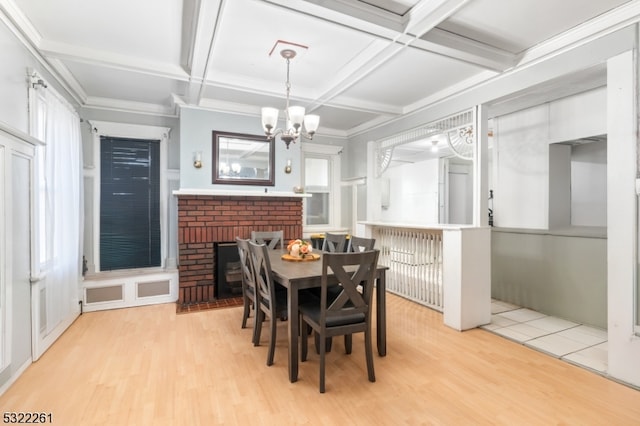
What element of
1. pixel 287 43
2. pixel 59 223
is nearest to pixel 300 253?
pixel 287 43

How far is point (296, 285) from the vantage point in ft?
7.45

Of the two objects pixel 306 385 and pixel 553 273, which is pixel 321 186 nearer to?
pixel 553 273

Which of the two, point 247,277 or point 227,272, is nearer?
point 247,277

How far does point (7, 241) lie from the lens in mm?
2227

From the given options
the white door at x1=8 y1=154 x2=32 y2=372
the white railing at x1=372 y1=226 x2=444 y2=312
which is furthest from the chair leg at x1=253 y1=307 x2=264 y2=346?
the white railing at x1=372 y1=226 x2=444 y2=312

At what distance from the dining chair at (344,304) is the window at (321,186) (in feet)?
10.8

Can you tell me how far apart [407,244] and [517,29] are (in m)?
2.64

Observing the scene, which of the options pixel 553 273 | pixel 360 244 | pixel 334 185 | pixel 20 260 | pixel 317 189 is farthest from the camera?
pixel 334 185

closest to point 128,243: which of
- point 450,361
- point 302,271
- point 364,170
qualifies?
point 302,271

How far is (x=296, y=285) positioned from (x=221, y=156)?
279cm

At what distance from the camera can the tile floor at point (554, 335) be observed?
2.64 meters

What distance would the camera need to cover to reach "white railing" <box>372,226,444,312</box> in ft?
12.9

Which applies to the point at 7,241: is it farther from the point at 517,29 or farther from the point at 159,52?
the point at 517,29

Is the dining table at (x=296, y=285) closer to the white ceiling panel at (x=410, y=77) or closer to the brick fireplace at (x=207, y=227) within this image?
the brick fireplace at (x=207, y=227)
